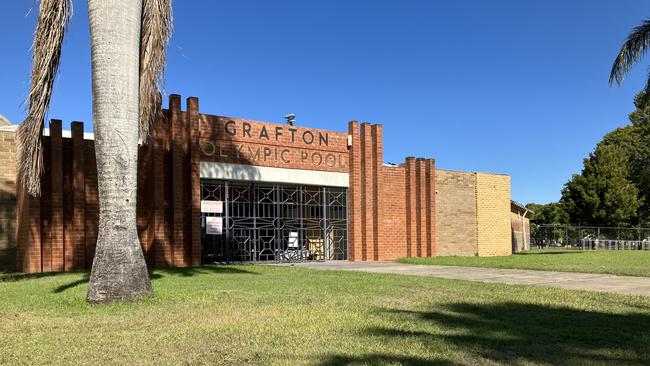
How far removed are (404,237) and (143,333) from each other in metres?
19.2

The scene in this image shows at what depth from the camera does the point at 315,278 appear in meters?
14.2

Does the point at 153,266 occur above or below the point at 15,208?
below

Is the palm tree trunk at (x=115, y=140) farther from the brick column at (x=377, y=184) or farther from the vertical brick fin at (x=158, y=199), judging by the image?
the brick column at (x=377, y=184)

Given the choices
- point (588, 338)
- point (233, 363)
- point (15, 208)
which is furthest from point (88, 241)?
point (588, 338)

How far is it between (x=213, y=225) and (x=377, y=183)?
24.7 ft

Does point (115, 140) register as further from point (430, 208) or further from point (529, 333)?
point (430, 208)

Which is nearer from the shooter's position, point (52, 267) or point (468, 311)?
point (468, 311)

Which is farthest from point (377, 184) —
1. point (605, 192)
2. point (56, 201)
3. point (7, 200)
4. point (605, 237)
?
point (605, 192)

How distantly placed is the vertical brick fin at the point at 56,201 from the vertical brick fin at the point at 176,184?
11.4ft

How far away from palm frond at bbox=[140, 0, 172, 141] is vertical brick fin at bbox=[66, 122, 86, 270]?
776cm

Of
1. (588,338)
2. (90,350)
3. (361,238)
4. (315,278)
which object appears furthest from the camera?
(361,238)

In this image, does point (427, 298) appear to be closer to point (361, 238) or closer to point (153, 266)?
point (153, 266)


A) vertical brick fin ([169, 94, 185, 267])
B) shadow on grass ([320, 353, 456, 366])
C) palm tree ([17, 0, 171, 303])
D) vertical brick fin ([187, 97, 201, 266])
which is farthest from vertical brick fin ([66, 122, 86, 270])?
shadow on grass ([320, 353, 456, 366])

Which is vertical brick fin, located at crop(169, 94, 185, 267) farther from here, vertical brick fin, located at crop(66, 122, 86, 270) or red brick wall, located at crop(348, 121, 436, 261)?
red brick wall, located at crop(348, 121, 436, 261)
